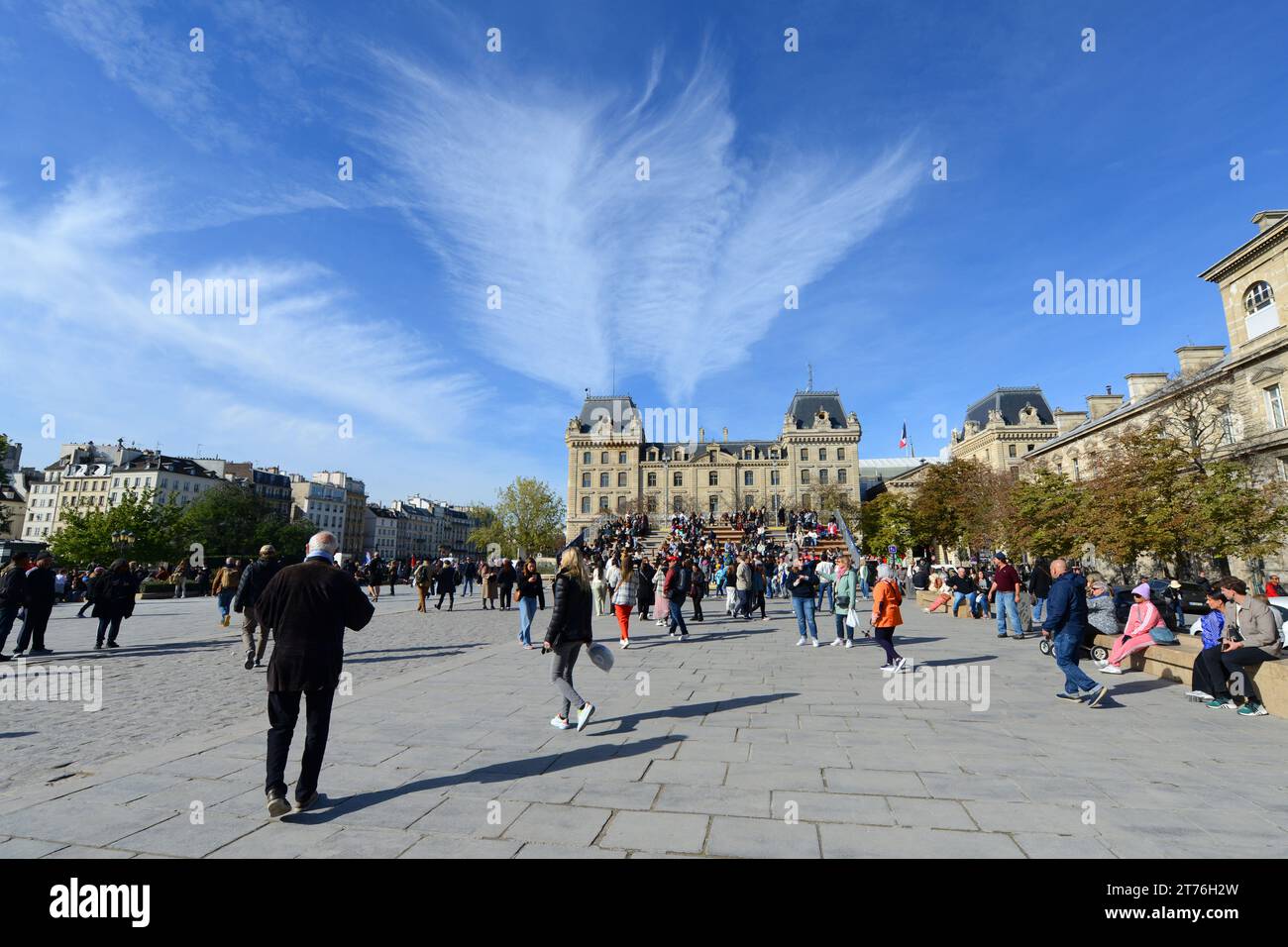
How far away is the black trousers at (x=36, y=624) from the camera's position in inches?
433

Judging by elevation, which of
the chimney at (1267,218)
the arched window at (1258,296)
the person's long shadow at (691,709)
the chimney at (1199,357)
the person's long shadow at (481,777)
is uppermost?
the chimney at (1267,218)

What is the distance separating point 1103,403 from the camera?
45875 mm

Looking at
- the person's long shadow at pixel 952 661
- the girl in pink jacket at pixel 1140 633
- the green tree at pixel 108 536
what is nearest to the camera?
the girl in pink jacket at pixel 1140 633

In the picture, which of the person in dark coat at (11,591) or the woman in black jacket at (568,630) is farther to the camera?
the person in dark coat at (11,591)

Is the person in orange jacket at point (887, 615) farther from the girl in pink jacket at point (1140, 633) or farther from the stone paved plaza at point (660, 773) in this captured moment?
the girl in pink jacket at point (1140, 633)

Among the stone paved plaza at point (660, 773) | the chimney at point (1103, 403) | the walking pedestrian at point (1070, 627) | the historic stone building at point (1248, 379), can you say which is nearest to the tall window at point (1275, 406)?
the historic stone building at point (1248, 379)

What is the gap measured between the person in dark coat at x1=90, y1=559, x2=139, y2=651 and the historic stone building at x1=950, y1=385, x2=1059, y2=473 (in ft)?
216

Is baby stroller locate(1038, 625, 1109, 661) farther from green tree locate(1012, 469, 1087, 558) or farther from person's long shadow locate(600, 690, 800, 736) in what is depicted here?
green tree locate(1012, 469, 1087, 558)

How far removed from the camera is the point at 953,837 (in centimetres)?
367

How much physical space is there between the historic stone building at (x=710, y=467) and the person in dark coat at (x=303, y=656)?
241 feet
